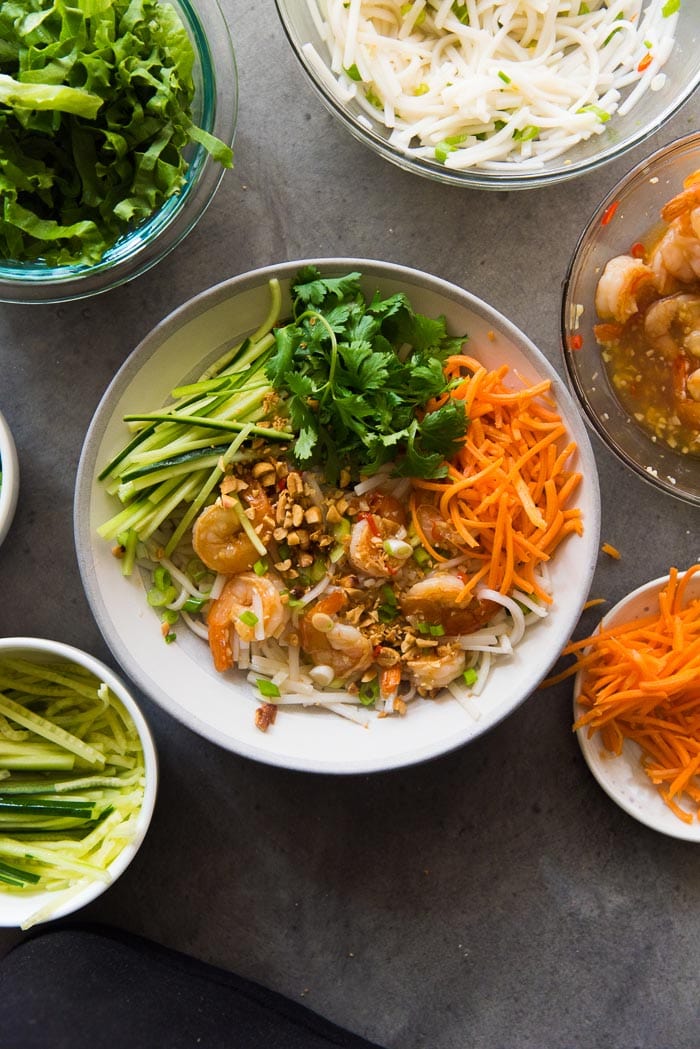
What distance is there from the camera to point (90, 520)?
187 cm

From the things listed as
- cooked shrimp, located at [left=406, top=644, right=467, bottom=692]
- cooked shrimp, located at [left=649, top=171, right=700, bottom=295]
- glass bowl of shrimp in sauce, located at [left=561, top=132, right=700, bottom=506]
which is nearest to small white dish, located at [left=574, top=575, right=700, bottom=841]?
glass bowl of shrimp in sauce, located at [left=561, top=132, right=700, bottom=506]

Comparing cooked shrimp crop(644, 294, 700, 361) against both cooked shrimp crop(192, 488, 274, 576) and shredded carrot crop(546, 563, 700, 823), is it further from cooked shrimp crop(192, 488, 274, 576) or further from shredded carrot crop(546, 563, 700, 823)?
cooked shrimp crop(192, 488, 274, 576)

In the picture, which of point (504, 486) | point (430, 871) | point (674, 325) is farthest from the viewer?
point (430, 871)

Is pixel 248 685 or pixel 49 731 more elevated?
pixel 248 685

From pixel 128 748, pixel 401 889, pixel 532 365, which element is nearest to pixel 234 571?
pixel 128 748

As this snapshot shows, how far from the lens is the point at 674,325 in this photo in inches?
75.5

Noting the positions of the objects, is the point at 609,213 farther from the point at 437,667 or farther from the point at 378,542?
the point at 437,667

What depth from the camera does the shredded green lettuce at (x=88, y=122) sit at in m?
1.61

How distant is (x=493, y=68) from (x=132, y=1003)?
242 centimetres

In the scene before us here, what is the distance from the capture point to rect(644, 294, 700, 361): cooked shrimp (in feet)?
6.23

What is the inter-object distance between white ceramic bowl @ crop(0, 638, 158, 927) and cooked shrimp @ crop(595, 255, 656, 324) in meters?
1.43

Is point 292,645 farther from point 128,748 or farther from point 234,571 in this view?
point 128,748

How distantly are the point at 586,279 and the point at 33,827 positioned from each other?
6.14ft

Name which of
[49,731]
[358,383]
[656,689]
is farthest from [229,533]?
[656,689]
